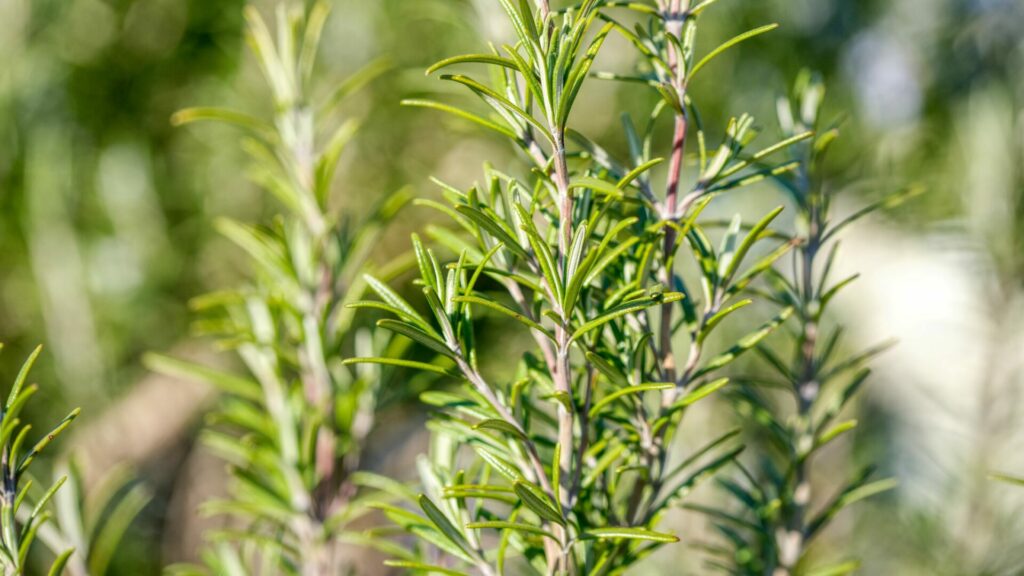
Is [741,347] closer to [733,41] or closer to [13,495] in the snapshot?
[733,41]

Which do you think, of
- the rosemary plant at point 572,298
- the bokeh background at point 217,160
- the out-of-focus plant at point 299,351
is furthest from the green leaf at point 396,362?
the bokeh background at point 217,160

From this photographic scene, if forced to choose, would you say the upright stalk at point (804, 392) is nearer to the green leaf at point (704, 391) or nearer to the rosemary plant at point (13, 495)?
the green leaf at point (704, 391)

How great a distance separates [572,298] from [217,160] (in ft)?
2.01

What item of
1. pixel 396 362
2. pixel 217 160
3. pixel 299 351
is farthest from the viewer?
pixel 217 160

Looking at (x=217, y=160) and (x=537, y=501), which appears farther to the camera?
(x=217, y=160)

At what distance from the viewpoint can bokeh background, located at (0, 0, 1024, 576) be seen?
0.59m

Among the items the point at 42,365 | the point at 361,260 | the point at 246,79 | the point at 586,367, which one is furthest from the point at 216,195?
the point at 586,367

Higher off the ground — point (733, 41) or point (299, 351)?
point (733, 41)

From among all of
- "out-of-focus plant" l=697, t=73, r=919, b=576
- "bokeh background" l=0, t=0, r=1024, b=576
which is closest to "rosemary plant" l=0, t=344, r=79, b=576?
"out-of-focus plant" l=697, t=73, r=919, b=576

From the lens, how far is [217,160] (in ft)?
2.35

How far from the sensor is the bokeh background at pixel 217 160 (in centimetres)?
59

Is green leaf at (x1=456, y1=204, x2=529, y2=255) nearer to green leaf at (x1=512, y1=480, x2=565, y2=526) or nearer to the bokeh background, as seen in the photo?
green leaf at (x1=512, y1=480, x2=565, y2=526)

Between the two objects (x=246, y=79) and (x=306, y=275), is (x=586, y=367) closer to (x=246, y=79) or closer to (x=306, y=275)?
(x=306, y=275)

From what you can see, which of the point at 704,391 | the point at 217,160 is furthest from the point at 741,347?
the point at 217,160
